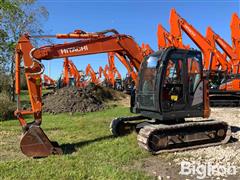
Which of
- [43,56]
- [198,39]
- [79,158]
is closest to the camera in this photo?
[79,158]

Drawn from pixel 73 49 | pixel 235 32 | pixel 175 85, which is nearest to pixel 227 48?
pixel 235 32

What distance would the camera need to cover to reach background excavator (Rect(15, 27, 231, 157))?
7398mm

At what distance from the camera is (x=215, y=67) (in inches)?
731

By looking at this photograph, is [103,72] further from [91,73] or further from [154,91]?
[154,91]

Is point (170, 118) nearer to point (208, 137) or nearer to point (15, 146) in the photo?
point (208, 137)

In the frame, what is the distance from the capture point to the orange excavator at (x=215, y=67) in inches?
682

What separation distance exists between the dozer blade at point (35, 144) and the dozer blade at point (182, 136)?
206cm

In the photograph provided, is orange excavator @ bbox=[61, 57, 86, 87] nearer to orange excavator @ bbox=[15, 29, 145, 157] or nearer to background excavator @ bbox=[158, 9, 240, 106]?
background excavator @ bbox=[158, 9, 240, 106]

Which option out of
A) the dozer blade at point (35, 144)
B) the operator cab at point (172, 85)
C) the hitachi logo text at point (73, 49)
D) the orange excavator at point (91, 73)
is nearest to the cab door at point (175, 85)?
the operator cab at point (172, 85)

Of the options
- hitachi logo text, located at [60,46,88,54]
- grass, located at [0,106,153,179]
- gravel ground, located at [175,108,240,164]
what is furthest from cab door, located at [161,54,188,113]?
hitachi logo text, located at [60,46,88,54]

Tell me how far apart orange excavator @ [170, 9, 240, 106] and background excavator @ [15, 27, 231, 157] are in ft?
28.3

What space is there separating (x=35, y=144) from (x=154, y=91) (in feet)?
10.1

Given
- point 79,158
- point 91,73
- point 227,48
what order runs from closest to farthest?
1. point 79,158
2. point 227,48
3. point 91,73

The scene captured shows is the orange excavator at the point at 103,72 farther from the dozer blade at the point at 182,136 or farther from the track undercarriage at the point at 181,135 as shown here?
the dozer blade at the point at 182,136
